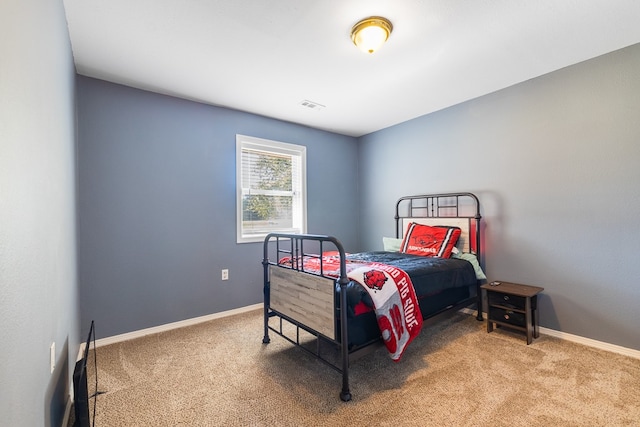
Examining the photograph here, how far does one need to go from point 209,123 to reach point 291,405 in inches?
110

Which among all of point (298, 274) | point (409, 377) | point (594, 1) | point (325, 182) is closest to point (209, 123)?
point (325, 182)

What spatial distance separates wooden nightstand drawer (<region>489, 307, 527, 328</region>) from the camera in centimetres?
245

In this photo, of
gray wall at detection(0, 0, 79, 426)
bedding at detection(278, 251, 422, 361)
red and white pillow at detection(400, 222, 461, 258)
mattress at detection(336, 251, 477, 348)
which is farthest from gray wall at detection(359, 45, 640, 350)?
gray wall at detection(0, 0, 79, 426)

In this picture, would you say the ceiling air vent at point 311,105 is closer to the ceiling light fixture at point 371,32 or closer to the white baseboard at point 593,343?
the ceiling light fixture at point 371,32

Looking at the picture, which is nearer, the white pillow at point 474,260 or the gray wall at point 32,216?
the gray wall at point 32,216

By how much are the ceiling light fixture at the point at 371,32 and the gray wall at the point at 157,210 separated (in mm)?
1854

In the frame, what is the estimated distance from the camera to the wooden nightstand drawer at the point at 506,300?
2.46m

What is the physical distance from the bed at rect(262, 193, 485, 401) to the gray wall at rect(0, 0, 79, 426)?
1322mm

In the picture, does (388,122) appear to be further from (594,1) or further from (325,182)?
(594,1)

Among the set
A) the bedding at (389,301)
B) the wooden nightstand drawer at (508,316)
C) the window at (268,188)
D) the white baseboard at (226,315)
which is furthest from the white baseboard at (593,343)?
the window at (268,188)

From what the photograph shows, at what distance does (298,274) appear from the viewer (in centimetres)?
211

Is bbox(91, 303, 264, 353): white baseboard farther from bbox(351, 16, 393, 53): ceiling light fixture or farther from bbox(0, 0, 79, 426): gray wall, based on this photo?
bbox(351, 16, 393, 53): ceiling light fixture

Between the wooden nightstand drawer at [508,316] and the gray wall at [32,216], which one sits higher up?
the gray wall at [32,216]

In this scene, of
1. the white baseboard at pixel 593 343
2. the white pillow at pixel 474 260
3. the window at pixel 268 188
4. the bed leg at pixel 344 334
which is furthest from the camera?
the window at pixel 268 188
